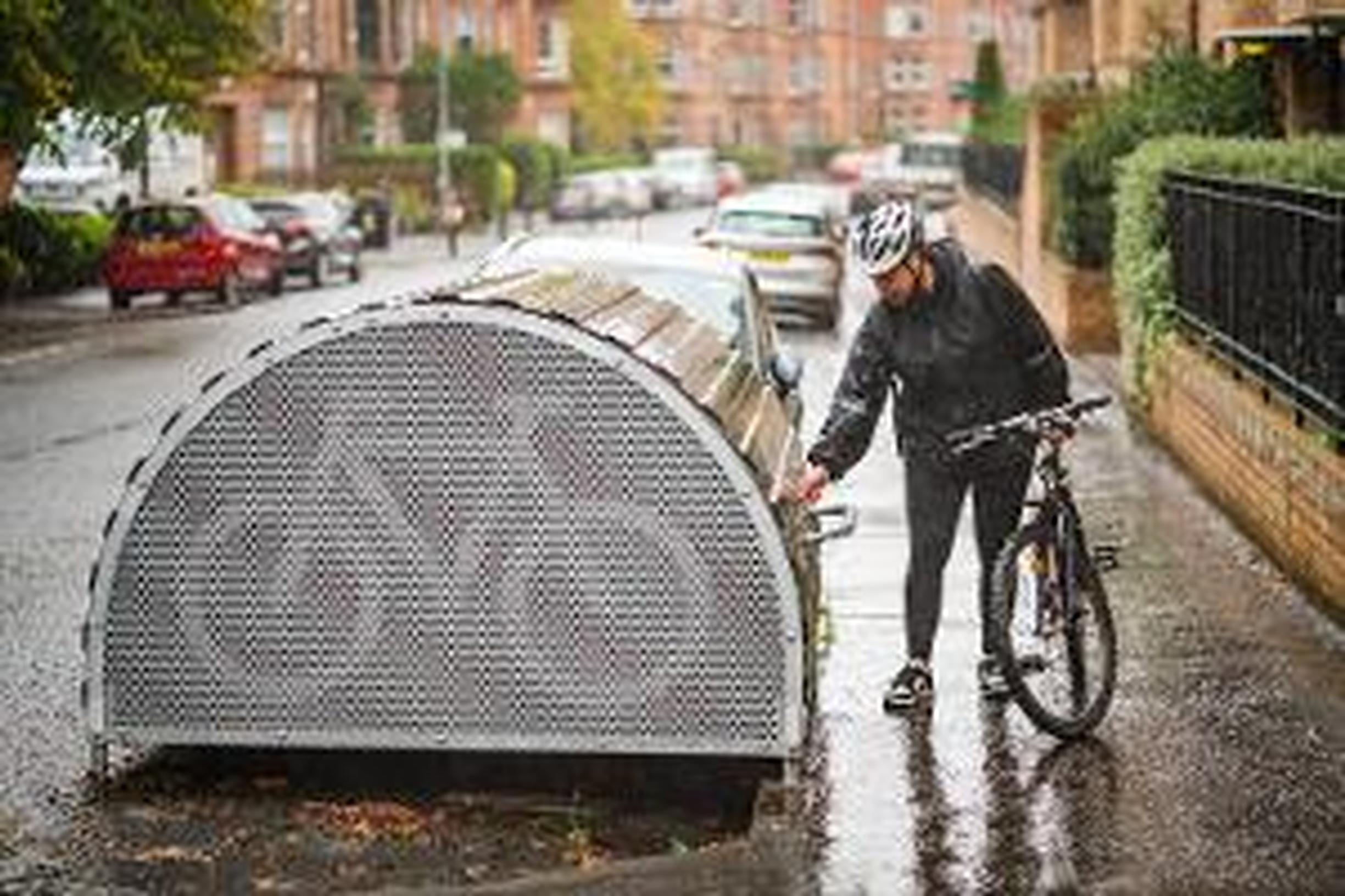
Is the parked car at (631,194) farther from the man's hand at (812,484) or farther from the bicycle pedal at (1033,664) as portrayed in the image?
the man's hand at (812,484)

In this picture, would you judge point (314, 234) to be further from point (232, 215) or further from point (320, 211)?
point (232, 215)

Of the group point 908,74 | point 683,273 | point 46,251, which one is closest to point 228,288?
point 46,251

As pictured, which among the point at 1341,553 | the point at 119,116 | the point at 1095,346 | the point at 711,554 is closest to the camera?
the point at 711,554

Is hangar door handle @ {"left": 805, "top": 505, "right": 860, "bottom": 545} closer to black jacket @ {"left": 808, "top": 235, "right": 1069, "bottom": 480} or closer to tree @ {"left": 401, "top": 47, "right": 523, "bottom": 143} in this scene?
black jacket @ {"left": 808, "top": 235, "right": 1069, "bottom": 480}

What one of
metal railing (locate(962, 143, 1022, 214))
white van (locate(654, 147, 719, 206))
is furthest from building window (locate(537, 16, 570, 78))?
metal railing (locate(962, 143, 1022, 214))

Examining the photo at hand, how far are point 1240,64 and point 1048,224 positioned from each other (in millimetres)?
4369

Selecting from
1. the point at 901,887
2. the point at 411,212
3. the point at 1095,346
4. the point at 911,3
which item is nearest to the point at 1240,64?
the point at 1095,346

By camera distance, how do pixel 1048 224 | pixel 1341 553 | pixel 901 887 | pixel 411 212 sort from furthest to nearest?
pixel 411 212, pixel 1048 224, pixel 1341 553, pixel 901 887

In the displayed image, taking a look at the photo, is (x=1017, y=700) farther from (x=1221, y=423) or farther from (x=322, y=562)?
(x=1221, y=423)

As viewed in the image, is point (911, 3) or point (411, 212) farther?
point (911, 3)

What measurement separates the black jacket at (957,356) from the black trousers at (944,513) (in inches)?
6.1

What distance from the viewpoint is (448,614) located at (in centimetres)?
885

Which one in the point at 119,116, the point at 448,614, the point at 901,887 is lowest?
the point at 901,887

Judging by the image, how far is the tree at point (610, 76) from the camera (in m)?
103
